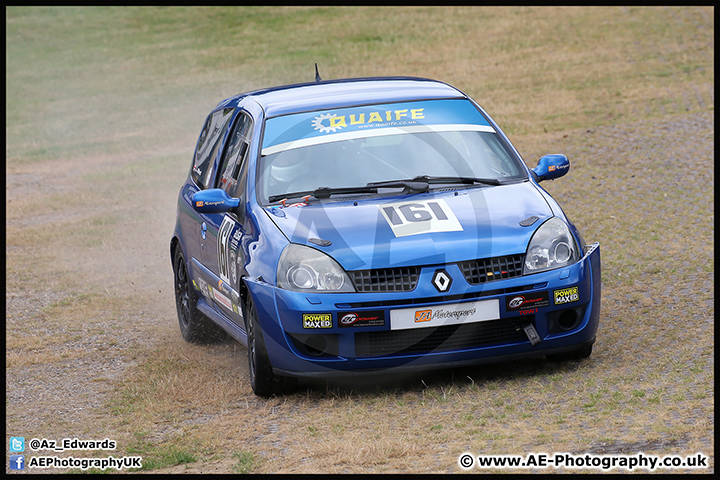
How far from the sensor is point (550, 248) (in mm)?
6031

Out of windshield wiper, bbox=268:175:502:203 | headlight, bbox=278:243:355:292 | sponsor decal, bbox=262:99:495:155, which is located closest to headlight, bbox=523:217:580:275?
windshield wiper, bbox=268:175:502:203

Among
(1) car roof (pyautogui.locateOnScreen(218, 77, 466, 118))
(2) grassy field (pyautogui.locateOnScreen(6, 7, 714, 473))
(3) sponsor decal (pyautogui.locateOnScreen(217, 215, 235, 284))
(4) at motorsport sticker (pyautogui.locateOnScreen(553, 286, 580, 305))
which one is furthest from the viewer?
(1) car roof (pyautogui.locateOnScreen(218, 77, 466, 118))

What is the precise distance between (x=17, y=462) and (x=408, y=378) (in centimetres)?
224

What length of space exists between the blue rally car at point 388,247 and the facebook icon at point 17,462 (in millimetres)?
1385

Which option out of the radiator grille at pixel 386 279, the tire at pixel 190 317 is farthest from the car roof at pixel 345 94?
the radiator grille at pixel 386 279

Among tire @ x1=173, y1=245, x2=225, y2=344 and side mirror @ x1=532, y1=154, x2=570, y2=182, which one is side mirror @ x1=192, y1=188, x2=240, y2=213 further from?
side mirror @ x1=532, y1=154, x2=570, y2=182

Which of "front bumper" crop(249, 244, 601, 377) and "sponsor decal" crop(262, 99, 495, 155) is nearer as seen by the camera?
"front bumper" crop(249, 244, 601, 377)

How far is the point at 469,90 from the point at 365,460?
18.7 meters

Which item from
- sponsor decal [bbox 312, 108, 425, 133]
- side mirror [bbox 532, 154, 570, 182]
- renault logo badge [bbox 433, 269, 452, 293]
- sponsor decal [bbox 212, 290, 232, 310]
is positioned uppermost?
sponsor decal [bbox 312, 108, 425, 133]

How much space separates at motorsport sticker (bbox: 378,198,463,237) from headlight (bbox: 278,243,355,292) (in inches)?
16.2

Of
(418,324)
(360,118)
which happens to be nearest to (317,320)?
(418,324)

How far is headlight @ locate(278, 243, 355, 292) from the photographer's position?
19.0 feet

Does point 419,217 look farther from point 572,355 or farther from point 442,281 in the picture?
point 572,355
